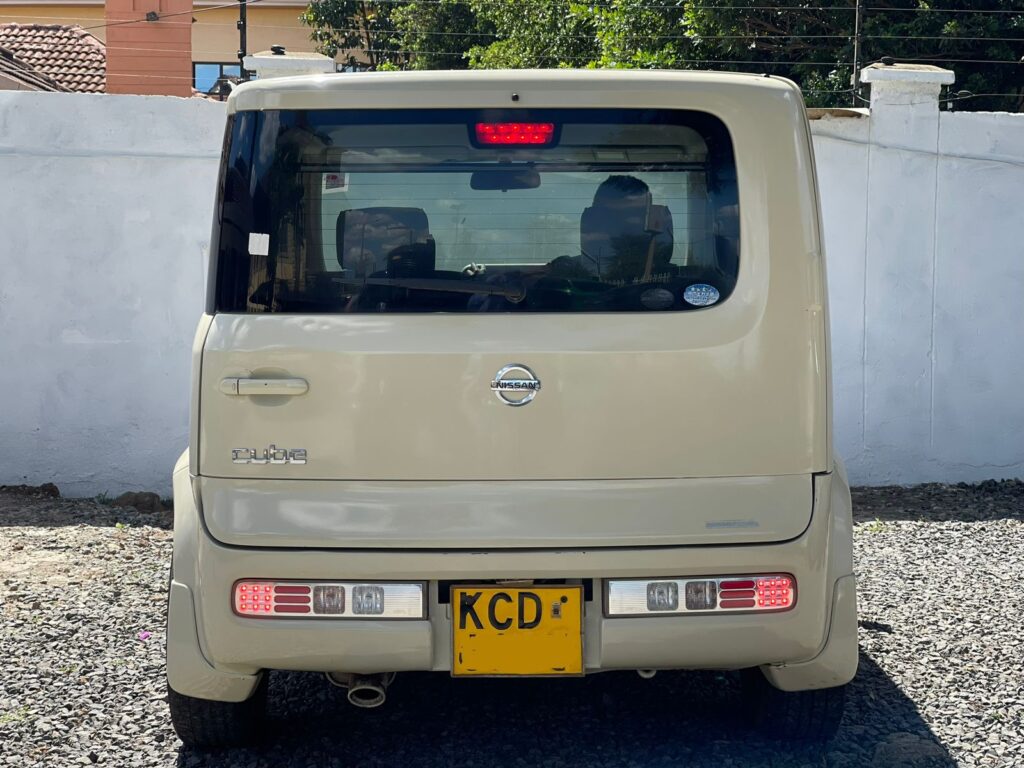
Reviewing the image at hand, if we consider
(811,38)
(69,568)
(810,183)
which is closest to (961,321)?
(810,183)

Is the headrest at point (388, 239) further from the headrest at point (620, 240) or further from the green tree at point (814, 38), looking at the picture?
the green tree at point (814, 38)

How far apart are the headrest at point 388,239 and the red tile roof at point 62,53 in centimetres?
1717

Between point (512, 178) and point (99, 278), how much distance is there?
4.65 meters

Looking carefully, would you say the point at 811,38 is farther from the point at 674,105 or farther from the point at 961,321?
the point at 674,105

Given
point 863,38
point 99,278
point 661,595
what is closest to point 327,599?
point 661,595

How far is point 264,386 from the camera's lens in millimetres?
3215

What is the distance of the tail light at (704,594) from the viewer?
3281 millimetres

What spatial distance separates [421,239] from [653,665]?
4.11 feet

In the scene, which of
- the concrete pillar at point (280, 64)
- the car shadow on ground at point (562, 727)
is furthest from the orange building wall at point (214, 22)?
the car shadow on ground at point (562, 727)

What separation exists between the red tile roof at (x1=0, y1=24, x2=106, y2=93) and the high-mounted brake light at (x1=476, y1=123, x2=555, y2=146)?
56.7ft

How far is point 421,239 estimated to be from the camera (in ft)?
10.8

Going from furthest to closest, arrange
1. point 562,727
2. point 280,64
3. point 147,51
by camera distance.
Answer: point 147,51
point 280,64
point 562,727

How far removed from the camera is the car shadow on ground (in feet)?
12.3

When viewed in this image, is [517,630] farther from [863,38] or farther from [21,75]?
[21,75]
